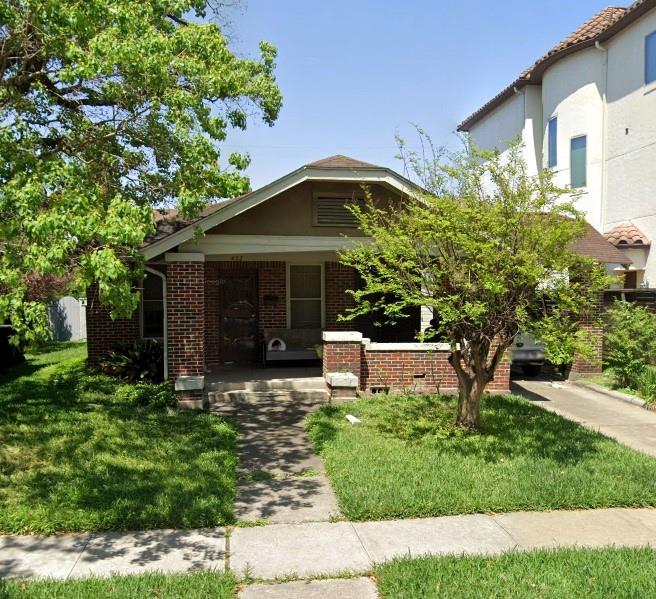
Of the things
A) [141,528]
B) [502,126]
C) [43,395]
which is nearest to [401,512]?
[141,528]

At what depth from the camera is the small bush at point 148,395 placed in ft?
32.4

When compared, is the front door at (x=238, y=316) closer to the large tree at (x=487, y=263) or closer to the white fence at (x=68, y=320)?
the large tree at (x=487, y=263)

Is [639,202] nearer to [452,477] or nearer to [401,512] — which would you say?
[452,477]

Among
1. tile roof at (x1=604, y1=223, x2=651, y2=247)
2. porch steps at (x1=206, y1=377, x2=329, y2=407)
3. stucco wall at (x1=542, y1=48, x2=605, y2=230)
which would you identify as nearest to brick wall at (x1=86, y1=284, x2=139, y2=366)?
porch steps at (x1=206, y1=377, x2=329, y2=407)

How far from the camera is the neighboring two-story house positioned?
14984 millimetres

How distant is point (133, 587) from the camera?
4.16 meters

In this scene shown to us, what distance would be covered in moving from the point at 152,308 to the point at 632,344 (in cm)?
1023

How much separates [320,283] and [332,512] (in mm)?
8923

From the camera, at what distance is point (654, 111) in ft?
48.2

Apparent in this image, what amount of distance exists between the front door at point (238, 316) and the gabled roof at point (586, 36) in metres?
11.5

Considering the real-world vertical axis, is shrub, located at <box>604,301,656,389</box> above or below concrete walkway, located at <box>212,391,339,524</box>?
above

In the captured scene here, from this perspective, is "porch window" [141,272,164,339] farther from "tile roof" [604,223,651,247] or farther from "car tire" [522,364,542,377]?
"tile roof" [604,223,651,247]

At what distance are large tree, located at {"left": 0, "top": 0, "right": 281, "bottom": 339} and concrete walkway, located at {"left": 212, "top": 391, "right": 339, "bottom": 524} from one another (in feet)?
7.63

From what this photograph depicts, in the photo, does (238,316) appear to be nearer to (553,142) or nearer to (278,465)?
(278,465)
